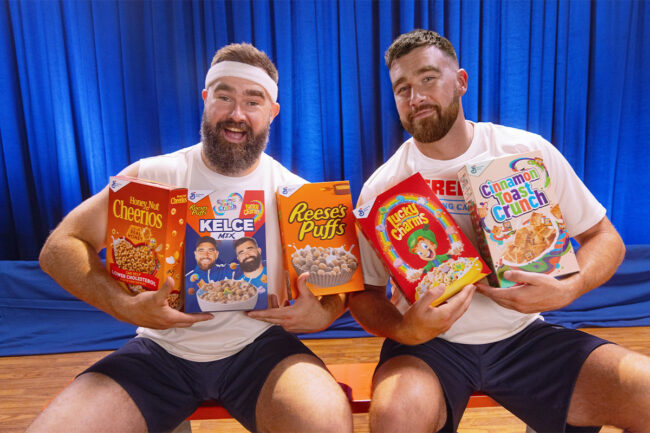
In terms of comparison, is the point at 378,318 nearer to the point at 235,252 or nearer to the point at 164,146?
the point at 235,252

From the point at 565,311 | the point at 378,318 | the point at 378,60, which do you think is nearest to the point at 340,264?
the point at 378,318

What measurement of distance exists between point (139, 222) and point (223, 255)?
8.8 inches

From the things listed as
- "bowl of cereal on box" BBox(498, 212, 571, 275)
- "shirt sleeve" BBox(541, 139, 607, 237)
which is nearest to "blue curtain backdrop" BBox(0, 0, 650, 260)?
"shirt sleeve" BBox(541, 139, 607, 237)

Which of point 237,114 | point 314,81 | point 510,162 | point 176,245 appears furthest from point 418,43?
point 314,81

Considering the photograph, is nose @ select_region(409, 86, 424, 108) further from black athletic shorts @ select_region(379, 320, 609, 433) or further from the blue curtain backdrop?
the blue curtain backdrop

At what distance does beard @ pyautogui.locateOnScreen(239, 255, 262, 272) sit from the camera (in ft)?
3.77

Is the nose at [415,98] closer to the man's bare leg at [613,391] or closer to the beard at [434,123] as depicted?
the beard at [434,123]

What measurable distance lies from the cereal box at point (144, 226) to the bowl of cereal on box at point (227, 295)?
0.11 meters

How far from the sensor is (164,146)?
9.47ft

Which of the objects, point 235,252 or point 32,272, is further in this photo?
point 32,272

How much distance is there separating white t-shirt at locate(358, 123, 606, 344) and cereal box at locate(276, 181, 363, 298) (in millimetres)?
175

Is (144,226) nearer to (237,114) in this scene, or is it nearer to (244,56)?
(237,114)

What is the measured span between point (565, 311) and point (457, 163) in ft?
6.53

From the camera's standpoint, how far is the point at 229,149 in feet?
4.40
